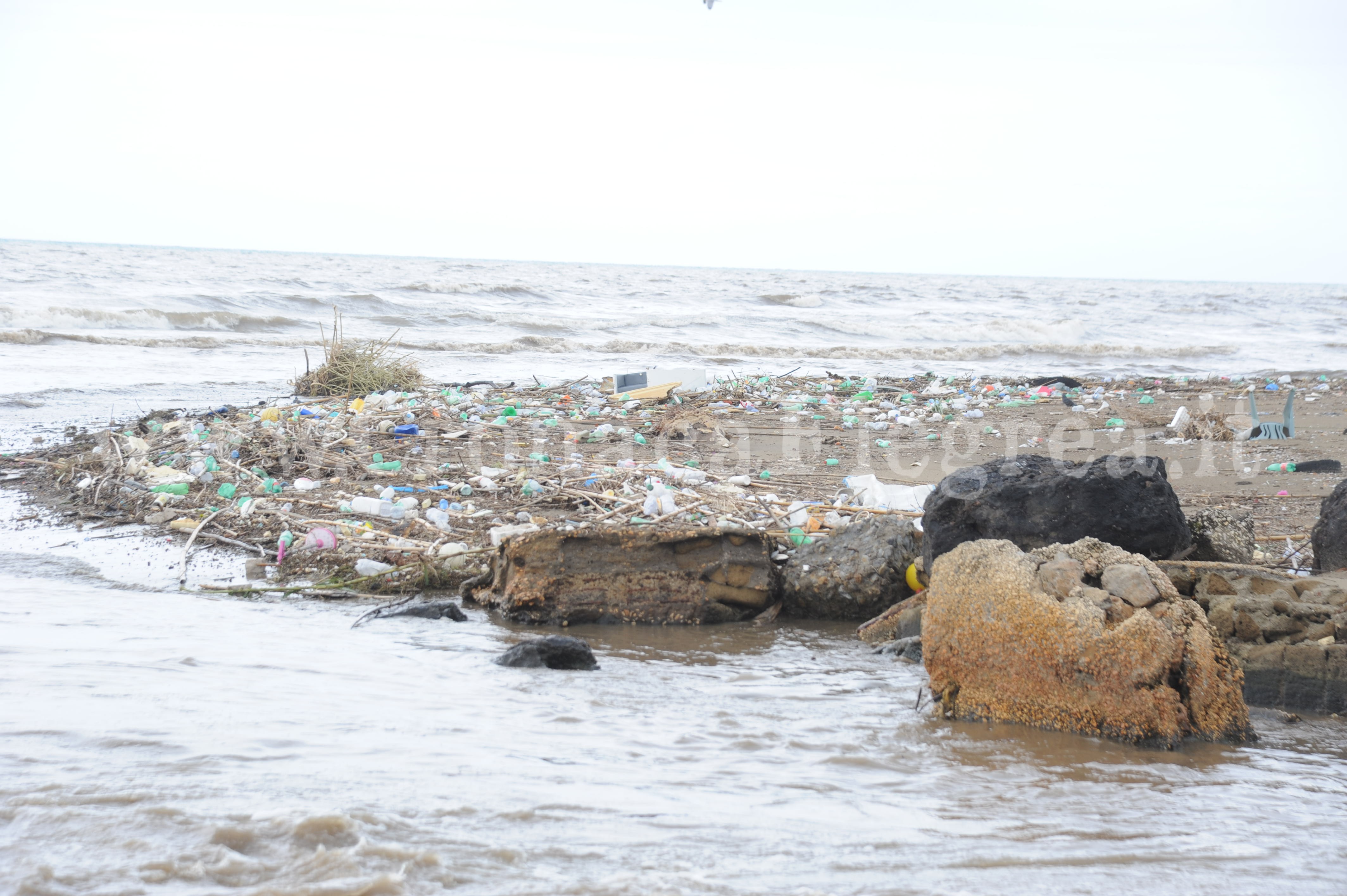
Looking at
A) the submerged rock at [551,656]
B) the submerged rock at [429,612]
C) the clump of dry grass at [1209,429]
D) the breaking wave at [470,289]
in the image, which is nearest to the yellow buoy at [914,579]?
the submerged rock at [551,656]

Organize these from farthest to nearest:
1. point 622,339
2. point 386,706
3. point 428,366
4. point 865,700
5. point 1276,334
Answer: point 1276,334 < point 622,339 < point 428,366 < point 865,700 < point 386,706

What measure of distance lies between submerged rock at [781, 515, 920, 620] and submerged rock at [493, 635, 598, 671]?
107 cm

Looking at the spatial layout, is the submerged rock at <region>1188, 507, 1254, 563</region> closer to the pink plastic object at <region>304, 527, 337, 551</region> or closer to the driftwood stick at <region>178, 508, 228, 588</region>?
the pink plastic object at <region>304, 527, 337, 551</region>

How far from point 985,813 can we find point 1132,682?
0.63m

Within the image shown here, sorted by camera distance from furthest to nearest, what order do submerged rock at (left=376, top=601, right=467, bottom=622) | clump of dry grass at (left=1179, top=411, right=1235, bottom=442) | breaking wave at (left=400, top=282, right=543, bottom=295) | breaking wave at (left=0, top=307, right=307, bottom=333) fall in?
breaking wave at (left=400, top=282, right=543, bottom=295) < breaking wave at (left=0, top=307, right=307, bottom=333) < clump of dry grass at (left=1179, top=411, right=1235, bottom=442) < submerged rock at (left=376, top=601, right=467, bottom=622)

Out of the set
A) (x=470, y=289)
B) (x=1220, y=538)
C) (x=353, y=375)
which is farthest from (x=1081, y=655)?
(x=470, y=289)

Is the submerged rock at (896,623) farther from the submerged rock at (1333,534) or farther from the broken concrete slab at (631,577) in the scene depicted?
the submerged rock at (1333,534)

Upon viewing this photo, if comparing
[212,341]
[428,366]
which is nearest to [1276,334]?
[428,366]

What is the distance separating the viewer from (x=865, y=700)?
103 inches

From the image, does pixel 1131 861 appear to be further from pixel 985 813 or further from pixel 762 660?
pixel 762 660

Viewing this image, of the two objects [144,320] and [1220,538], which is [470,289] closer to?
[144,320]

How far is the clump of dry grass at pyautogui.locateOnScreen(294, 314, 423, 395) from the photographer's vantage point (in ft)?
27.2

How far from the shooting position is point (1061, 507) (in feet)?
10.5

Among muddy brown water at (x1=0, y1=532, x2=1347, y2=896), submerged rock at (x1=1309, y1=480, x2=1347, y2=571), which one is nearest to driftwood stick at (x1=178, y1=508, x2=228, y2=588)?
muddy brown water at (x1=0, y1=532, x2=1347, y2=896)
